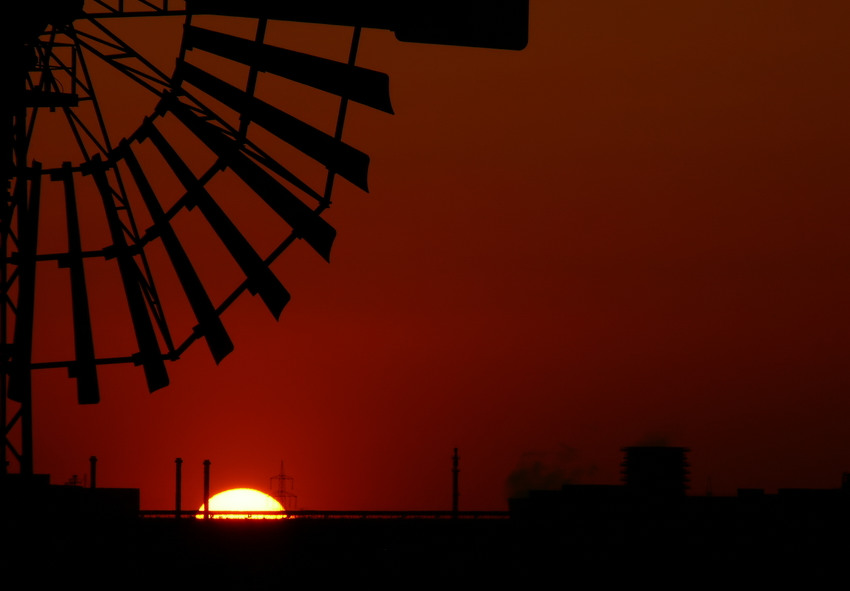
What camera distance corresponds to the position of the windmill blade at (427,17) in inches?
597

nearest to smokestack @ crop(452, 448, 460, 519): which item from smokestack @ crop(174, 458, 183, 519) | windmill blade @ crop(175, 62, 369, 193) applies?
smokestack @ crop(174, 458, 183, 519)

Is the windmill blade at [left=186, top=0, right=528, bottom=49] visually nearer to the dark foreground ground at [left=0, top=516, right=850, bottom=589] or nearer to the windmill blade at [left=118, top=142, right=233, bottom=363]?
the windmill blade at [left=118, top=142, right=233, bottom=363]

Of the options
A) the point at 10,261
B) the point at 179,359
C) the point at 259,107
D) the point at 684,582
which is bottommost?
the point at 684,582

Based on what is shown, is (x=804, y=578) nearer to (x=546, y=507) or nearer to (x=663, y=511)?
(x=663, y=511)

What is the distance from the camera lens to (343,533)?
49.7 feet

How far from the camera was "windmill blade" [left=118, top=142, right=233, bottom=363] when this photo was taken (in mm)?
15898

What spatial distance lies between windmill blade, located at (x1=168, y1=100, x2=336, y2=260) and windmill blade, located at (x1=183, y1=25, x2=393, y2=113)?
0.78 metres

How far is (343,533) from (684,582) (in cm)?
352

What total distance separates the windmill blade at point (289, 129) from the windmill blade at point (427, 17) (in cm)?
98

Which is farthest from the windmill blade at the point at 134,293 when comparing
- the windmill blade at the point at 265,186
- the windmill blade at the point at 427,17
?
the windmill blade at the point at 427,17

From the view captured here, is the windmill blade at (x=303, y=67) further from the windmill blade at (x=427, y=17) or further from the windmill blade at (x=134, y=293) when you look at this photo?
the windmill blade at (x=134, y=293)

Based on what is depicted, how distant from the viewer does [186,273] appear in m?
16.1

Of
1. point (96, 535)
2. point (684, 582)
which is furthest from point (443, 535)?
point (96, 535)

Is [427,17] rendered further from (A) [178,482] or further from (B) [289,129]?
(A) [178,482]
